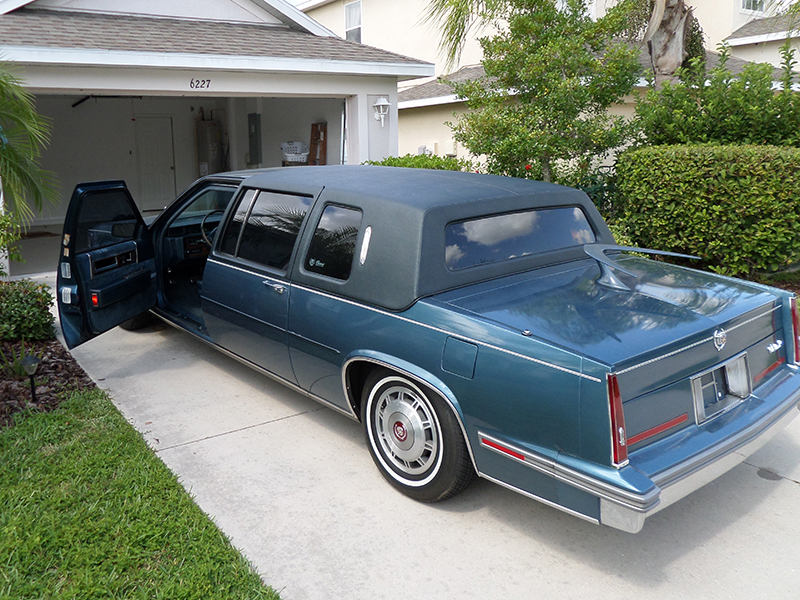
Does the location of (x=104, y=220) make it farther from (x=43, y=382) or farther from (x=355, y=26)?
(x=355, y=26)

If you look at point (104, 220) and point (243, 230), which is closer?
point (243, 230)

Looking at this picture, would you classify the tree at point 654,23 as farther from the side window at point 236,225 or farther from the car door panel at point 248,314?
the car door panel at point 248,314

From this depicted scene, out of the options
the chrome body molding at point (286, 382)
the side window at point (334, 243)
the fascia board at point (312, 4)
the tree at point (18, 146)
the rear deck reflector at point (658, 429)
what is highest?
the fascia board at point (312, 4)

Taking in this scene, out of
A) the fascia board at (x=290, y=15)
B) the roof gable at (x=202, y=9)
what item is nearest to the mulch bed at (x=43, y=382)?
the roof gable at (x=202, y=9)

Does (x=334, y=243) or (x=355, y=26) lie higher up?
(x=355, y=26)

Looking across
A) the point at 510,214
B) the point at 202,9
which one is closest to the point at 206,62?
the point at 202,9

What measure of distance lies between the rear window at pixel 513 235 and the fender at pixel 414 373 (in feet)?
2.04

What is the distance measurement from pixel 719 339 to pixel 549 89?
654 cm

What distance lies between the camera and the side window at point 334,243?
397 cm

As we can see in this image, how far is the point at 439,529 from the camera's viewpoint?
11.2ft

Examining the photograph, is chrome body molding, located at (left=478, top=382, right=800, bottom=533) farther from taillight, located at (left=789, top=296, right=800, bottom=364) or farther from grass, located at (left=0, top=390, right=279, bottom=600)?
grass, located at (left=0, top=390, right=279, bottom=600)

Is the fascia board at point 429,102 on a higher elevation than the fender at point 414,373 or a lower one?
higher

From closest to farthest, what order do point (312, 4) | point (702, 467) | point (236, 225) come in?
point (702, 467), point (236, 225), point (312, 4)

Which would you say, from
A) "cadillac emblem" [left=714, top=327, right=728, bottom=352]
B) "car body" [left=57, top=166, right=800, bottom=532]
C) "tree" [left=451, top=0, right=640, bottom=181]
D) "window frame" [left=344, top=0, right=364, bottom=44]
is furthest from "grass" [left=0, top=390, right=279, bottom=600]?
"window frame" [left=344, top=0, right=364, bottom=44]
